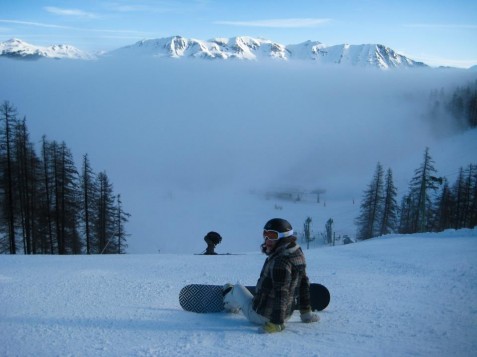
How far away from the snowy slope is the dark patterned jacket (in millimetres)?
329

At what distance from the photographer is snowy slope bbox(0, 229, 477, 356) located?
4207 millimetres

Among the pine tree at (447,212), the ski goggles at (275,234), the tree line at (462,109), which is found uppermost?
the tree line at (462,109)

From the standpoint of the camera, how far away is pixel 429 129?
136125 millimetres

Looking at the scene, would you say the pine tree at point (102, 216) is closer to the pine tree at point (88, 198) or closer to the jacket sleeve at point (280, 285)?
the pine tree at point (88, 198)

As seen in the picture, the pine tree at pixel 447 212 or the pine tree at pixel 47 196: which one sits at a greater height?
the pine tree at pixel 47 196

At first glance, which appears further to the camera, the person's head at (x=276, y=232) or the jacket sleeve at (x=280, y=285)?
the person's head at (x=276, y=232)

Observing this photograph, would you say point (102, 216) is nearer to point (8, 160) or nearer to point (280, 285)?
point (8, 160)

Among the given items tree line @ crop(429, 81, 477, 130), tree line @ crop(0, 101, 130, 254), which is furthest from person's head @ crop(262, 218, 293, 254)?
tree line @ crop(429, 81, 477, 130)

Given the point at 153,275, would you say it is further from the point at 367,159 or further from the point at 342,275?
the point at 367,159

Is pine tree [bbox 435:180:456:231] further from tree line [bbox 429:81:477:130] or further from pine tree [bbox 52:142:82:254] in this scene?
tree line [bbox 429:81:477:130]

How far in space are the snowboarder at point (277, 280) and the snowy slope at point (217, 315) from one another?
0.23 meters

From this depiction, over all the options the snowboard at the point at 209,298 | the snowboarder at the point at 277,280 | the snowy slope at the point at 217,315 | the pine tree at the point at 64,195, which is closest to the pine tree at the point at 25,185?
the pine tree at the point at 64,195

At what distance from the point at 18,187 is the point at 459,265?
29844 millimetres

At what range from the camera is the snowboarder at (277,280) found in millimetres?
4355
